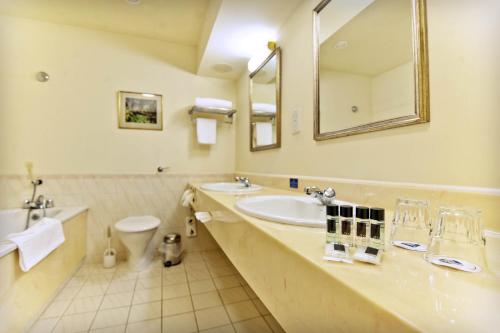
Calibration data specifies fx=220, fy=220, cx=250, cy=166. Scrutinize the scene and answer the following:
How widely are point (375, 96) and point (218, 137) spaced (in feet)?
6.14

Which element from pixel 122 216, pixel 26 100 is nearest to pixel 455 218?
pixel 122 216

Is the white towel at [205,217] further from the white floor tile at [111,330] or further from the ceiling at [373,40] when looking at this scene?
the ceiling at [373,40]

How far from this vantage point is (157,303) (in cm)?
152

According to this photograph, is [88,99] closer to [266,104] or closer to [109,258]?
[109,258]

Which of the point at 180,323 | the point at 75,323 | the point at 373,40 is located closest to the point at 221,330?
the point at 180,323

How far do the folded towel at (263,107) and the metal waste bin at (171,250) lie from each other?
1.49m

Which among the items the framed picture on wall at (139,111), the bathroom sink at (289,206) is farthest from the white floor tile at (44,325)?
the framed picture on wall at (139,111)

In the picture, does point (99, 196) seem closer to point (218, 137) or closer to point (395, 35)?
point (218, 137)

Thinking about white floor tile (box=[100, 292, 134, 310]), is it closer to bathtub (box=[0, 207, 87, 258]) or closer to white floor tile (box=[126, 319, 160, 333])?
white floor tile (box=[126, 319, 160, 333])

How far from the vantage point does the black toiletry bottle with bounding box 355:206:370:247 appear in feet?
1.59

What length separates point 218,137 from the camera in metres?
2.59

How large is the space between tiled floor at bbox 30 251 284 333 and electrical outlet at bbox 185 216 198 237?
0.41m

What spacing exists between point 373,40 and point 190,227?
2.25 meters

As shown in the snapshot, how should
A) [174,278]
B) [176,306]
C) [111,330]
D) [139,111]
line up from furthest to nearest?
[139,111] < [174,278] < [176,306] < [111,330]
